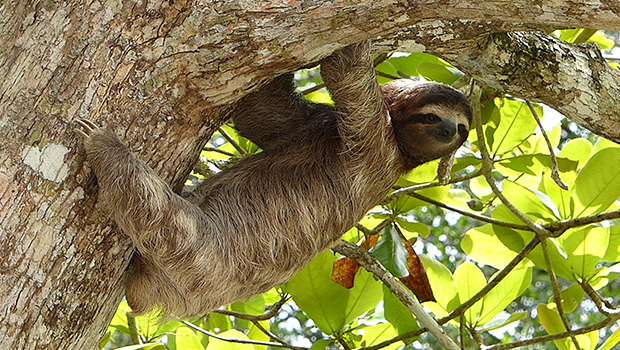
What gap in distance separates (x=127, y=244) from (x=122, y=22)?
3.71 feet

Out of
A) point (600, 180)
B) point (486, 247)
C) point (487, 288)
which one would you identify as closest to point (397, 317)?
point (487, 288)

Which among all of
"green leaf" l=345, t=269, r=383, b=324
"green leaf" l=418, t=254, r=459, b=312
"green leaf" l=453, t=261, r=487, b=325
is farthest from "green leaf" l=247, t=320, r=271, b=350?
"green leaf" l=453, t=261, r=487, b=325

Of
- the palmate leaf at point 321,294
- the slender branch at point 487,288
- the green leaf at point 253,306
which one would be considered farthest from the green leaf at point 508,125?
the green leaf at point 253,306

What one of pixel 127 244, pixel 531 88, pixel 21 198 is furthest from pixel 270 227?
pixel 531 88

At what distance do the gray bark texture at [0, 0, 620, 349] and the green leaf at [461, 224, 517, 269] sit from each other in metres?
2.74

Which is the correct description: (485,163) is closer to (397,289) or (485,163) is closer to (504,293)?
(504,293)

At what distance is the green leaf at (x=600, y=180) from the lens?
4812 millimetres

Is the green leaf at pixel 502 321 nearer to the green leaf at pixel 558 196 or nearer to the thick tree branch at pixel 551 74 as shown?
the green leaf at pixel 558 196

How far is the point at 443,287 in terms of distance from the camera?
521 centimetres

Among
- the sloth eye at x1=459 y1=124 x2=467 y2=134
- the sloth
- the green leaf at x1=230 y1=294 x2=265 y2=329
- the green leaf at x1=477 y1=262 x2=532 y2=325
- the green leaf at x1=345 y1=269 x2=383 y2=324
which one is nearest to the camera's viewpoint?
the sloth

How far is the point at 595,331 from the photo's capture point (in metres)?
5.02

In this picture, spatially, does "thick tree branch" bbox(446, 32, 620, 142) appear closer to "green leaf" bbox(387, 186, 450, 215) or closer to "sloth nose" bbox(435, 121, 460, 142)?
"sloth nose" bbox(435, 121, 460, 142)

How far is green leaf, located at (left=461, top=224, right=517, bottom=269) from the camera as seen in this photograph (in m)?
5.36

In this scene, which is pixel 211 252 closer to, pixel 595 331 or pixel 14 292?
pixel 14 292
